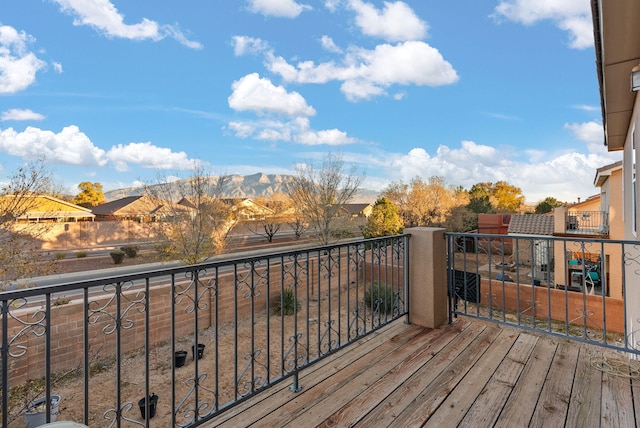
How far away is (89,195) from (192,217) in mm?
28690

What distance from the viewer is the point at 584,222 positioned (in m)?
14.6

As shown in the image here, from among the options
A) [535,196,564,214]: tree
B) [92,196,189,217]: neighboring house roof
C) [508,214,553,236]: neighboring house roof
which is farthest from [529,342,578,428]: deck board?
[535,196,564,214]: tree

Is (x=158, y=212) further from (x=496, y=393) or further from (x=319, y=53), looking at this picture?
(x=319, y=53)

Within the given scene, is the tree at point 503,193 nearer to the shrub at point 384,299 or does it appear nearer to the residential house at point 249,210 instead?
the residential house at point 249,210

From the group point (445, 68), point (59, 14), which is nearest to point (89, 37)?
point (59, 14)

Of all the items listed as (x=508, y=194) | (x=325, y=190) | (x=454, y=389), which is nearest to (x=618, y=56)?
(x=454, y=389)

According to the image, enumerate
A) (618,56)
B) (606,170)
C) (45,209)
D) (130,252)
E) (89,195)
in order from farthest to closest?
(89,195)
(45,209)
(130,252)
(606,170)
(618,56)

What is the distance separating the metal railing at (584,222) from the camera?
13555mm

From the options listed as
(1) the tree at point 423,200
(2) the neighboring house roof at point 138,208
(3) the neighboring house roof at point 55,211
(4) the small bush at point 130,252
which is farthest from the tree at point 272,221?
(3) the neighboring house roof at point 55,211

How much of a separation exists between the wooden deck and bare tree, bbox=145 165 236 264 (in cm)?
1334

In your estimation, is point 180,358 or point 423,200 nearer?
point 180,358

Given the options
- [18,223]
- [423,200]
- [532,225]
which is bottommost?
[532,225]

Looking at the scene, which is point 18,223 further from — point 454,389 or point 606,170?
point 606,170

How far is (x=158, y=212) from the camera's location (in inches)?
635
